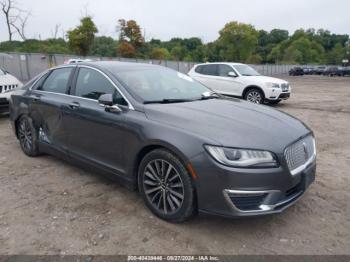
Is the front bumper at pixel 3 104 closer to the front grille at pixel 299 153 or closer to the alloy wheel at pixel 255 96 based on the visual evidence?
the front grille at pixel 299 153

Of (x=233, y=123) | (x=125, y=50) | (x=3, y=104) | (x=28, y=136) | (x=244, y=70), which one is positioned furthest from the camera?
(x=125, y=50)

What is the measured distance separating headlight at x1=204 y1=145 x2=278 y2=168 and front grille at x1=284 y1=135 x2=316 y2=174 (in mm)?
Answer: 239

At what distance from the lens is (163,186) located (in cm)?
330

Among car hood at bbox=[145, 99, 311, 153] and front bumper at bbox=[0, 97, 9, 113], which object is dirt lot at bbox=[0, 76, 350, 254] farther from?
front bumper at bbox=[0, 97, 9, 113]

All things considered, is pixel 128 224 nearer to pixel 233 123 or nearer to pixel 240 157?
pixel 240 157

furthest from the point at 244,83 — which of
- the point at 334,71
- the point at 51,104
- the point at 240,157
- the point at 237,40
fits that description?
the point at 237,40

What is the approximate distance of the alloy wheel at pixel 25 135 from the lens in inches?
207

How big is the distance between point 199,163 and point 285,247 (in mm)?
1067

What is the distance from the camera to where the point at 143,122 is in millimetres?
3389

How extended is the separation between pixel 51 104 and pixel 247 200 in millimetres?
3110

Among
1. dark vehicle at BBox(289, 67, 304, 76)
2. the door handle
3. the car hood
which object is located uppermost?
the door handle

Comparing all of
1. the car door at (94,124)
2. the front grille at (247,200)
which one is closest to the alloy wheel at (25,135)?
the car door at (94,124)

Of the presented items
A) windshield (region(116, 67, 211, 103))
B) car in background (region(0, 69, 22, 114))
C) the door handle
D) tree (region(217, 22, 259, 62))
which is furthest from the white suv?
tree (region(217, 22, 259, 62))

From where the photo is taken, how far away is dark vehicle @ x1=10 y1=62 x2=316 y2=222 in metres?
2.87
